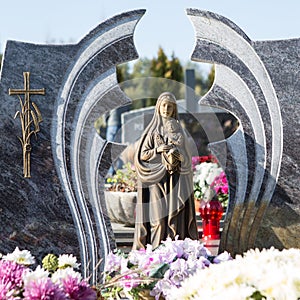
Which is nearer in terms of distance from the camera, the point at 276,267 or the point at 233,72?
the point at 276,267

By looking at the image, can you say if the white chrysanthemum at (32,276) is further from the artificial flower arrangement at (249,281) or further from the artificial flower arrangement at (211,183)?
the artificial flower arrangement at (211,183)

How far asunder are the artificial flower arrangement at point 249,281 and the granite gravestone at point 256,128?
4597 millimetres

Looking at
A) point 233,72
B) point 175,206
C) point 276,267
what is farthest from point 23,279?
point 233,72

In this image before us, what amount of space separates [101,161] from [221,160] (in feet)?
3.53

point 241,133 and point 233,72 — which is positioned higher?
point 233,72

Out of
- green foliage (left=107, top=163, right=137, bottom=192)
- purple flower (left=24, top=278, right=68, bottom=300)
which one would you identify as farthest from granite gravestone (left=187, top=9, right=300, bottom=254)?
purple flower (left=24, top=278, right=68, bottom=300)

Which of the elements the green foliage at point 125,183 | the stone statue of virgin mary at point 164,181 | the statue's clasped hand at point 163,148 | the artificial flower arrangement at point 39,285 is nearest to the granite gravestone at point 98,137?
the stone statue of virgin mary at point 164,181

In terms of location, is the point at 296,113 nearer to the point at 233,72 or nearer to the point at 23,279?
the point at 233,72

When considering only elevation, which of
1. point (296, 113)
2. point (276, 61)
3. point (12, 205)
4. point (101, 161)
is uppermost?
point (276, 61)

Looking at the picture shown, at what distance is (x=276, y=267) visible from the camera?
5.87ft

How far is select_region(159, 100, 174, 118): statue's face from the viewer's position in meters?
6.34

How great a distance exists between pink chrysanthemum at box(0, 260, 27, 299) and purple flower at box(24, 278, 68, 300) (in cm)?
5

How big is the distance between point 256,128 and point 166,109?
33.1 inches

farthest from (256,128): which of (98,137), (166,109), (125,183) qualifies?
(125,183)
